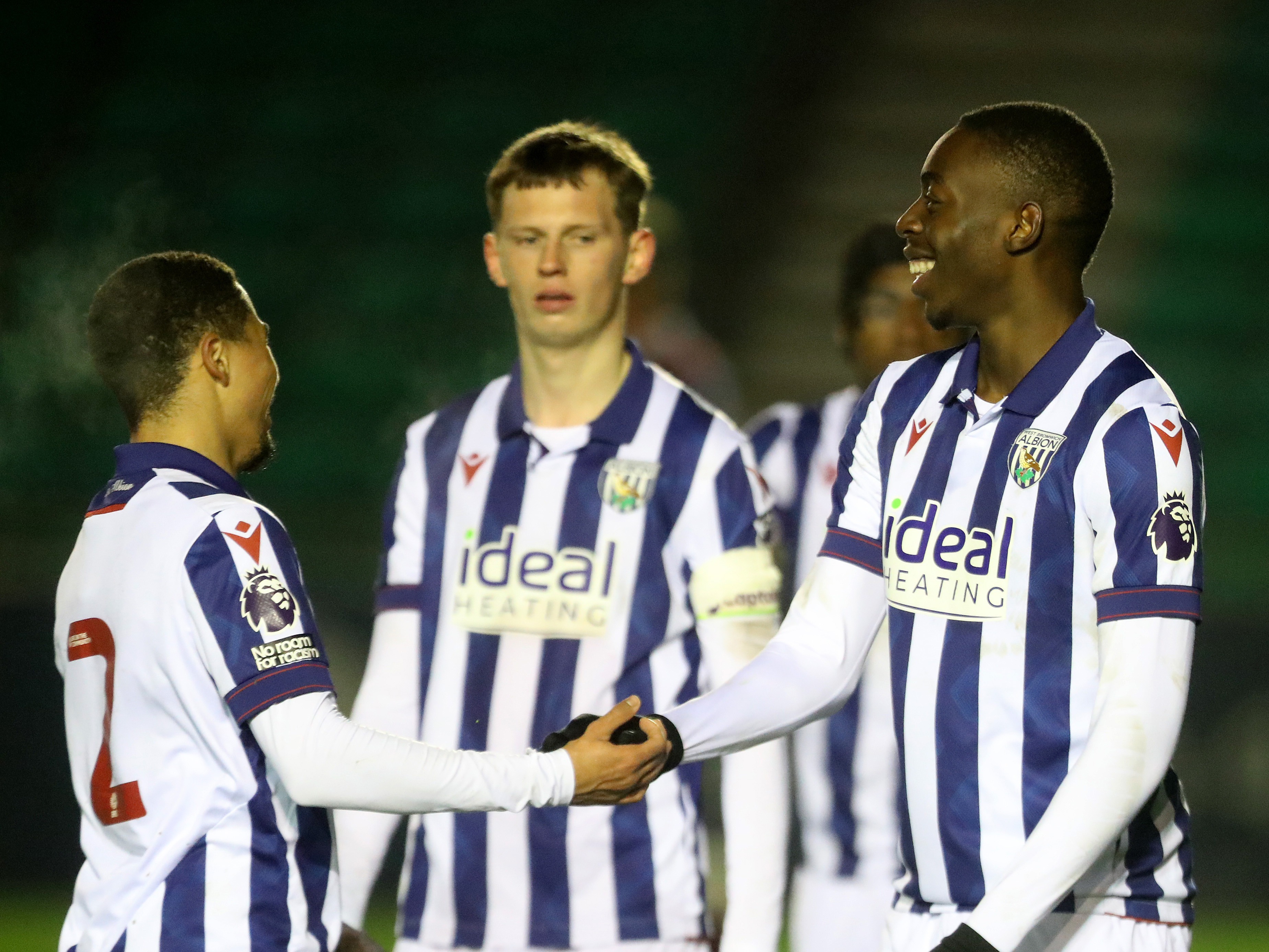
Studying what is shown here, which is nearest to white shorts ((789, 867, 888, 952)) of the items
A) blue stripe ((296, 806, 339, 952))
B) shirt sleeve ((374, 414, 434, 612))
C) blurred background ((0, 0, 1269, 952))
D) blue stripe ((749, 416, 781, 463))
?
blue stripe ((749, 416, 781, 463))

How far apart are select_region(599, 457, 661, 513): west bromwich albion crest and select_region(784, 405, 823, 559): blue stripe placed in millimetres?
1124

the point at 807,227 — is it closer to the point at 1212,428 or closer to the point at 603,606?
the point at 1212,428

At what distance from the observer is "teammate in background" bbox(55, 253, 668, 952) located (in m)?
2.18

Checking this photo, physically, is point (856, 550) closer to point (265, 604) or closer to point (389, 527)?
point (265, 604)

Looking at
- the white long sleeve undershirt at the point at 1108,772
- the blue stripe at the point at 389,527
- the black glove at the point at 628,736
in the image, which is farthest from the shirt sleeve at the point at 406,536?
the white long sleeve undershirt at the point at 1108,772

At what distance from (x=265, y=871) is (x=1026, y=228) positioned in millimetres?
1327

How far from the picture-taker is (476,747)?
290 cm

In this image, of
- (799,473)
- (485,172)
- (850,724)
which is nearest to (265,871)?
(850,724)

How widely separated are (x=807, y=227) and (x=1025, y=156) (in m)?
7.24

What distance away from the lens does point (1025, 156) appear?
226cm

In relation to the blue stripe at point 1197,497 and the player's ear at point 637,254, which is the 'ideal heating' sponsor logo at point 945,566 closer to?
the blue stripe at point 1197,497

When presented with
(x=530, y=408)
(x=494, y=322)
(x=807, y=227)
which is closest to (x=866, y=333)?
(x=530, y=408)

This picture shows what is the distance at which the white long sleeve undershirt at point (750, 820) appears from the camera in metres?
2.77

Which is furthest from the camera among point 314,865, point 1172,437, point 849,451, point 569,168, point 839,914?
point 839,914
